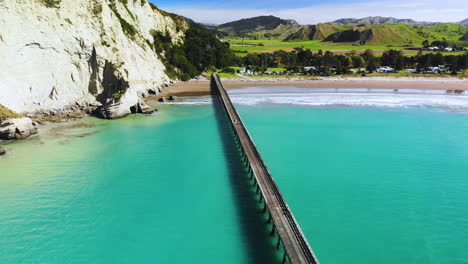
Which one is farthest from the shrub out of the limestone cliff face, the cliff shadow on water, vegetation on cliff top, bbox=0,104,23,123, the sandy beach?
the cliff shadow on water

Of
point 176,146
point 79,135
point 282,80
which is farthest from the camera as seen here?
point 282,80

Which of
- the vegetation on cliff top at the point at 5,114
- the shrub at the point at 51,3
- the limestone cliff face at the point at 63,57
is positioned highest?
the shrub at the point at 51,3

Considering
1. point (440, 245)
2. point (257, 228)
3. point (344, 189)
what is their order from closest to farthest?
point (440, 245) → point (257, 228) → point (344, 189)

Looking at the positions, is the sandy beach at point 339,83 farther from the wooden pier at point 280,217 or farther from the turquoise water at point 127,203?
the wooden pier at point 280,217

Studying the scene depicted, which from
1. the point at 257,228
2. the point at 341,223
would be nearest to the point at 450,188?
the point at 341,223

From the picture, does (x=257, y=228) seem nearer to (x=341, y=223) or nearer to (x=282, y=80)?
(x=341, y=223)

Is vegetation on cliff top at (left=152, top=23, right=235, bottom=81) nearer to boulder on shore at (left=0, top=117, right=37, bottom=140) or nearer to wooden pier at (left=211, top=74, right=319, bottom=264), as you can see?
boulder on shore at (left=0, top=117, right=37, bottom=140)

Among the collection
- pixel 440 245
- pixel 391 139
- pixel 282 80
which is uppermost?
pixel 282 80

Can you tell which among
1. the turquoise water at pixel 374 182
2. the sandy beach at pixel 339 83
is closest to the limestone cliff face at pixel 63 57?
the sandy beach at pixel 339 83
